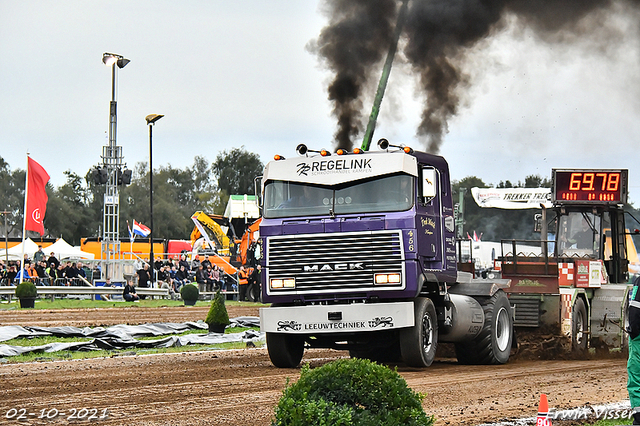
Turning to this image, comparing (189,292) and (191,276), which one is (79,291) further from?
(191,276)

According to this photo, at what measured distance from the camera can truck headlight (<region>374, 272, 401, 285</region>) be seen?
12211 millimetres

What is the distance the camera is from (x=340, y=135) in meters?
17.5

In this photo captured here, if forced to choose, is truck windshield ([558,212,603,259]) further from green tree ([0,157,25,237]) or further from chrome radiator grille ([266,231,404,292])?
green tree ([0,157,25,237])

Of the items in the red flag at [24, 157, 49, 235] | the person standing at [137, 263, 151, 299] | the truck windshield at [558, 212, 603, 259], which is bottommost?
the person standing at [137, 263, 151, 299]

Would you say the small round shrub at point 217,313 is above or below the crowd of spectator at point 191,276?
below

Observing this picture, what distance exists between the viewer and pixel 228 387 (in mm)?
10672

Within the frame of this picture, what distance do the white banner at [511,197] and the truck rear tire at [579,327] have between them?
43.5m

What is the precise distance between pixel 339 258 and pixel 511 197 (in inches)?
1975

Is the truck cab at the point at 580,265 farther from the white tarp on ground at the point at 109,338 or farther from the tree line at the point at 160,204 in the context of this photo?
the tree line at the point at 160,204

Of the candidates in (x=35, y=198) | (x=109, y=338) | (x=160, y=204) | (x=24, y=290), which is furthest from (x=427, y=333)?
(x=160, y=204)

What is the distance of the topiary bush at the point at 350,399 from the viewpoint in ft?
15.4

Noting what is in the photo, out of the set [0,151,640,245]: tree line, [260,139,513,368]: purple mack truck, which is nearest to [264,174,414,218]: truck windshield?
[260,139,513,368]: purple mack truck

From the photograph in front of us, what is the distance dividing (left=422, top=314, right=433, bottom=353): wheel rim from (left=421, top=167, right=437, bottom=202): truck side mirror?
184cm

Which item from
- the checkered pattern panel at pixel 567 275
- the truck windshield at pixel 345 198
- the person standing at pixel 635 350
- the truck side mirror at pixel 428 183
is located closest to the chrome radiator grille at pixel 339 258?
the truck windshield at pixel 345 198
